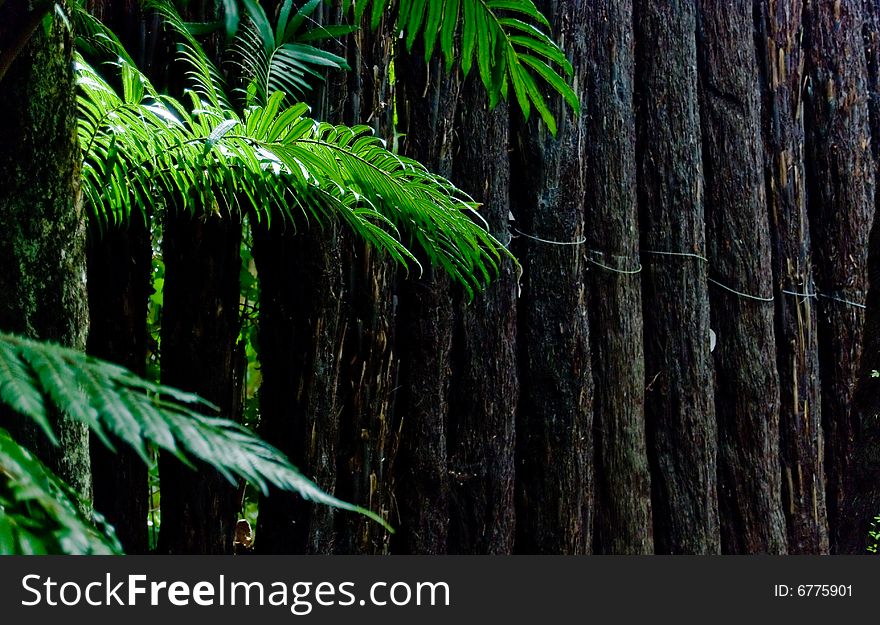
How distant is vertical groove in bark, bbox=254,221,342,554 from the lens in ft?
5.88

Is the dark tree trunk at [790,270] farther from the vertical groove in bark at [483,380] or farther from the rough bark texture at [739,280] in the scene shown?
the vertical groove in bark at [483,380]

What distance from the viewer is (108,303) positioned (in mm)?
1688

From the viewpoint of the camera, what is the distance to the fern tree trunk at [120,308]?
168cm

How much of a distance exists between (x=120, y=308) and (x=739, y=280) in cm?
168

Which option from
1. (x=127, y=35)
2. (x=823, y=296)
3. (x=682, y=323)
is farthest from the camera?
(x=823, y=296)

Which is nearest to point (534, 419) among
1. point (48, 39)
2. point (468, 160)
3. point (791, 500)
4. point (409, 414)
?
point (409, 414)

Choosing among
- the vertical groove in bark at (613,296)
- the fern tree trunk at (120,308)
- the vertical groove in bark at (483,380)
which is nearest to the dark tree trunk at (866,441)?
the vertical groove in bark at (613,296)

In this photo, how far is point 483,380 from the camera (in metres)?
2.02

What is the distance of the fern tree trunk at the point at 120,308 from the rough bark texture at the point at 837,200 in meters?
1.98

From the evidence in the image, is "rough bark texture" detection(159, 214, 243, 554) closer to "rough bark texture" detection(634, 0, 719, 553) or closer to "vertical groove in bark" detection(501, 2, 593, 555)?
"vertical groove in bark" detection(501, 2, 593, 555)

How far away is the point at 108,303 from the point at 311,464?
55 centimetres

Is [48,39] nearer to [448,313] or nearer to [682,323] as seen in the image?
[448,313]

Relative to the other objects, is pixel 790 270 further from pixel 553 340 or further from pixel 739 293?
pixel 553 340

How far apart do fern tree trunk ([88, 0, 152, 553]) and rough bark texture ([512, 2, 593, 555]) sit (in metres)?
0.94
